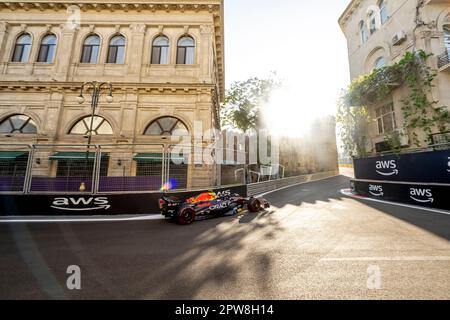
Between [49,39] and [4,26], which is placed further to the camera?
[49,39]

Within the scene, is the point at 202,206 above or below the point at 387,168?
below

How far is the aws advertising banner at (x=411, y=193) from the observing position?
22.0ft

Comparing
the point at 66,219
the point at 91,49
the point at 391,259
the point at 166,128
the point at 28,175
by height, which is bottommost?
the point at 66,219

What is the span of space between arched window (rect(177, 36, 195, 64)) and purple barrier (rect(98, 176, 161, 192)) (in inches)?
410

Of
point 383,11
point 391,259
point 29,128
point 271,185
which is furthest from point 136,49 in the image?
point 383,11

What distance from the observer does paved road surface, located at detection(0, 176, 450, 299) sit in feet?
7.41

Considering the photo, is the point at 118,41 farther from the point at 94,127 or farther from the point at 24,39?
the point at 24,39

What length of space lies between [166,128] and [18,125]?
10.2m

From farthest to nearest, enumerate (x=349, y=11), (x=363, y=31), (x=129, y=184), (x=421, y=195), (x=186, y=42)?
(x=349, y=11) → (x=363, y=31) → (x=186, y=42) → (x=421, y=195) → (x=129, y=184)

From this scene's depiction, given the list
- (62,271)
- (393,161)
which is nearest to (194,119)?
(62,271)

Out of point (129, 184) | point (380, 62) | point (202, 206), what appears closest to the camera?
point (202, 206)

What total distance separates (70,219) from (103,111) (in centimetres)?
903

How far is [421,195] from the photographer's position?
741cm

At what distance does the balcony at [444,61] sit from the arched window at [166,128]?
50.5 ft
